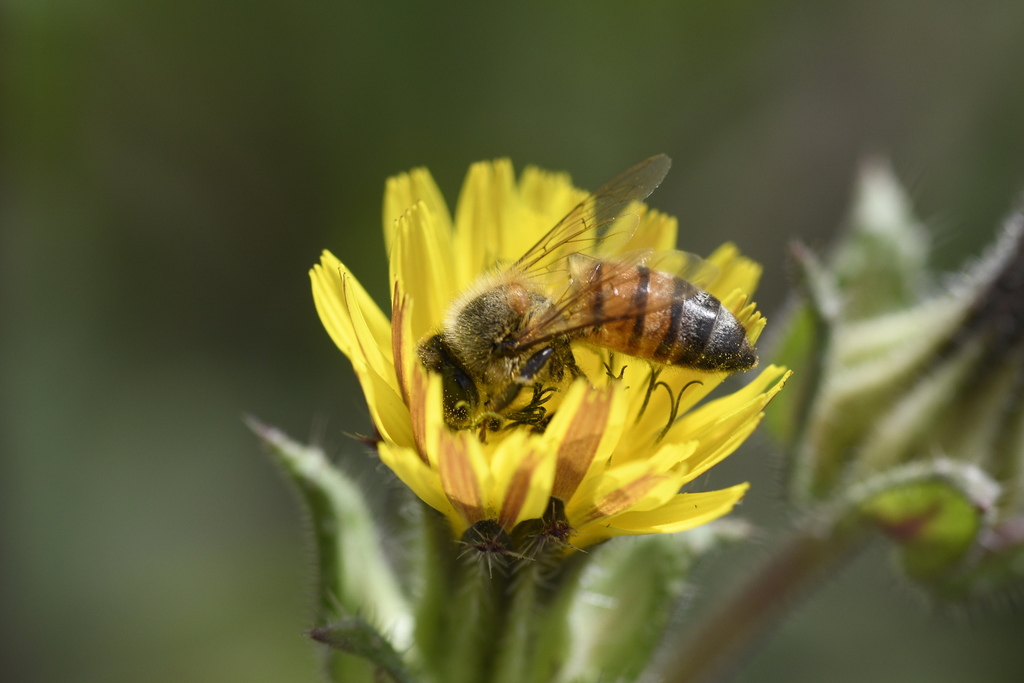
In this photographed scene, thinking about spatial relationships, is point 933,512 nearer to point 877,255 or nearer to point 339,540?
point 877,255

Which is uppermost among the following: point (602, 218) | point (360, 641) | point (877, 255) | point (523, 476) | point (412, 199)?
point (412, 199)

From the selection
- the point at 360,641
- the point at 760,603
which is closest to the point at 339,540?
the point at 360,641

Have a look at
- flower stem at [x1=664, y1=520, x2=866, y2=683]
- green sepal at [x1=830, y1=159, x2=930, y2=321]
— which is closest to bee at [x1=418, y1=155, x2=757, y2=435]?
flower stem at [x1=664, y1=520, x2=866, y2=683]

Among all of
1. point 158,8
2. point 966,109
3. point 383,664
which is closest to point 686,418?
point 383,664

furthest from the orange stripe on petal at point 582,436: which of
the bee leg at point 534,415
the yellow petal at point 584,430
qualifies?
the bee leg at point 534,415

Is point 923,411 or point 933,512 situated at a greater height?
point 923,411

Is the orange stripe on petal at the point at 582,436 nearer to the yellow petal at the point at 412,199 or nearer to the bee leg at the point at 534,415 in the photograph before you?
the bee leg at the point at 534,415
